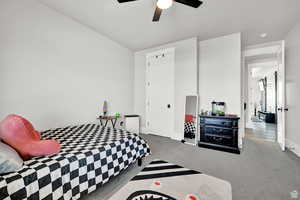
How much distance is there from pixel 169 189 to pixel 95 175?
33.1 inches

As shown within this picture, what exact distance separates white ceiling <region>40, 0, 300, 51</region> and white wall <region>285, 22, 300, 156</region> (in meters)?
0.34

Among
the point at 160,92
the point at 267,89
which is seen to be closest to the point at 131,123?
the point at 160,92

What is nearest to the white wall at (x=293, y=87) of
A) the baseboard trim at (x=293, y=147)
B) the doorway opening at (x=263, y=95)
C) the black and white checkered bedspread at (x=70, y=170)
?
the baseboard trim at (x=293, y=147)

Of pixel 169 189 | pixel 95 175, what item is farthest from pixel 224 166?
pixel 95 175

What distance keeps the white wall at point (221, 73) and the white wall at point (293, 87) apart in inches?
36.6

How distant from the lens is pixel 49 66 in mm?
2398

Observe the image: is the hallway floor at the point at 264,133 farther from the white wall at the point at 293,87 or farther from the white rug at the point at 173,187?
the white rug at the point at 173,187

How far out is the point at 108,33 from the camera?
3342 millimetres

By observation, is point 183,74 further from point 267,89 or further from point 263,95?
point 263,95

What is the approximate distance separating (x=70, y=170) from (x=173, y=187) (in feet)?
3.24

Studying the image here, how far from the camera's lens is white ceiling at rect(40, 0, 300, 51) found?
2.29 meters

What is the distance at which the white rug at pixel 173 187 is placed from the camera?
100 centimetres

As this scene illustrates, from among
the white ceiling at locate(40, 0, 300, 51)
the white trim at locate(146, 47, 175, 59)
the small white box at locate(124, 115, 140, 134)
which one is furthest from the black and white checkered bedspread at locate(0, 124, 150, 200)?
the white trim at locate(146, 47, 175, 59)

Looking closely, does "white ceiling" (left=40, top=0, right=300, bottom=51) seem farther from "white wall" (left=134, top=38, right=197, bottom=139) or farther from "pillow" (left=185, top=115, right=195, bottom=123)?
"pillow" (left=185, top=115, right=195, bottom=123)
